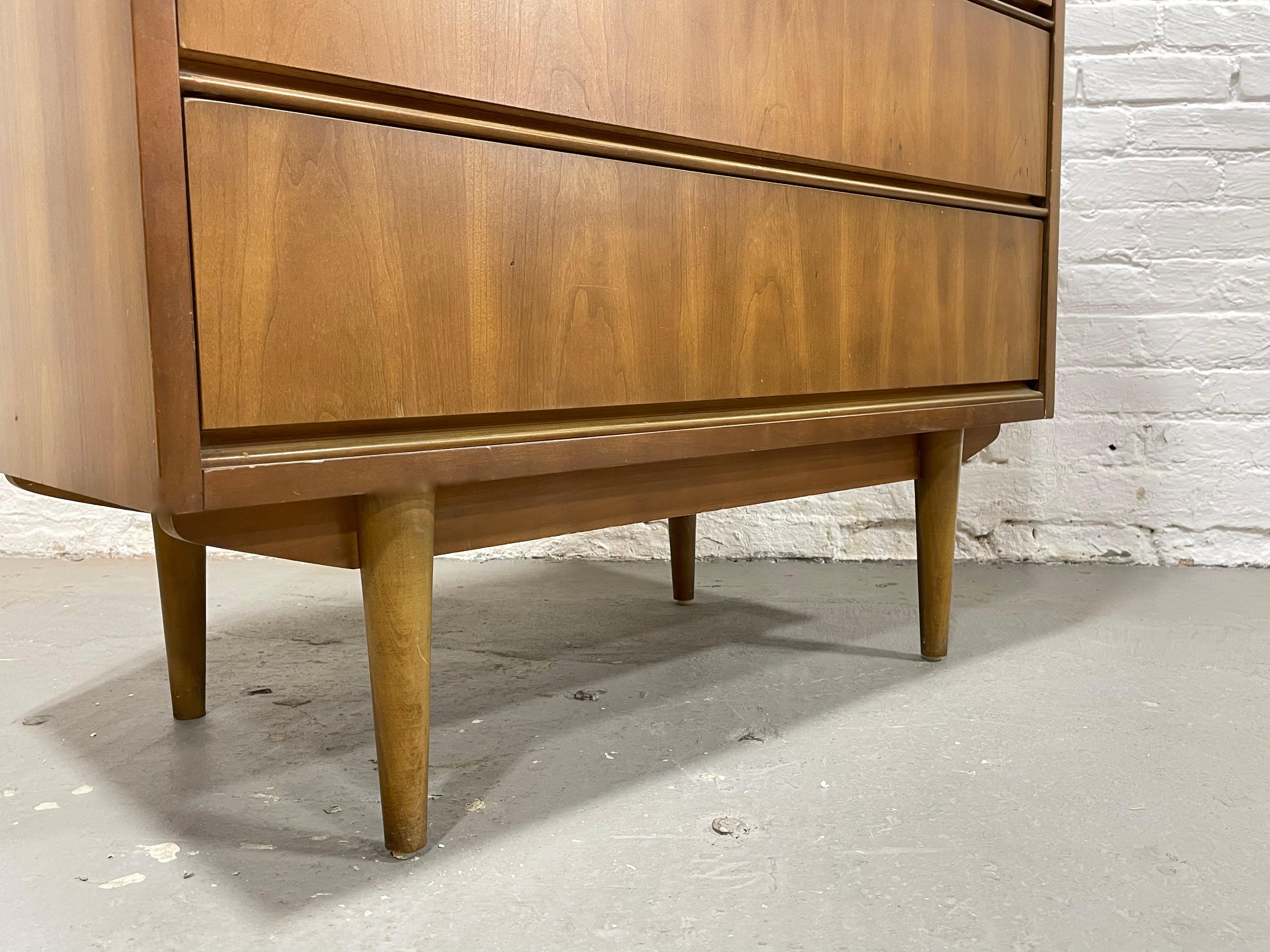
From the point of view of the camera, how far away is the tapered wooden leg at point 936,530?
1437 mm

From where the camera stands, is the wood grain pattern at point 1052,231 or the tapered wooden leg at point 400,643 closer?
the tapered wooden leg at point 400,643

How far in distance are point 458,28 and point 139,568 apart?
1754mm

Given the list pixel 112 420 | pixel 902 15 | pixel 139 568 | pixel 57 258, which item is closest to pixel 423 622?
pixel 112 420

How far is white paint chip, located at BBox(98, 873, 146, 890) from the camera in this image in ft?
2.81

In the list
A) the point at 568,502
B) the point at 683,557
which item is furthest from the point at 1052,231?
the point at 568,502

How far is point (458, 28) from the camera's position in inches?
32.1

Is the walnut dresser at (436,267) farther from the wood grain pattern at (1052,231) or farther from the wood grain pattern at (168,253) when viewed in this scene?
the wood grain pattern at (1052,231)

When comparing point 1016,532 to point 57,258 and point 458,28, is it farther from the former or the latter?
point 57,258

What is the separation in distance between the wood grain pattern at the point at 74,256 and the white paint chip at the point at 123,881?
0.33 meters

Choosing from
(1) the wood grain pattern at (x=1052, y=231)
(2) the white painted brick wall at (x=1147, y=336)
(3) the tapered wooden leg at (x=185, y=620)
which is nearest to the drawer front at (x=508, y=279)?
(1) the wood grain pattern at (x=1052, y=231)

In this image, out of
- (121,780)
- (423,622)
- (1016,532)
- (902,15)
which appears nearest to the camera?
(423,622)

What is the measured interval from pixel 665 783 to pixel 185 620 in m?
0.63

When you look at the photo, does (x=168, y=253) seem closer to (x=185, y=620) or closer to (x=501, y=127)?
(x=501, y=127)

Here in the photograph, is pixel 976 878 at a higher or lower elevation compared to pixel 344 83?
lower
